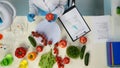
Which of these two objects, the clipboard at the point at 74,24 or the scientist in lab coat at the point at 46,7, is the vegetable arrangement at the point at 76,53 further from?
the scientist in lab coat at the point at 46,7

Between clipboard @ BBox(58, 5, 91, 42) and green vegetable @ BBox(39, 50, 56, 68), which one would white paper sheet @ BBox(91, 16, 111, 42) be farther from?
green vegetable @ BBox(39, 50, 56, 68)

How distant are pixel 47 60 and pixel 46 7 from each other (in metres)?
0.31

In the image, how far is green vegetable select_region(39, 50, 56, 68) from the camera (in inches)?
41.0

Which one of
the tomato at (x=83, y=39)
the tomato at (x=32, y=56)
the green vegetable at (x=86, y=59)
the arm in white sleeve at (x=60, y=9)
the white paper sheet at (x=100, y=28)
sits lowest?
the green vegetable at (x=86, y=59)

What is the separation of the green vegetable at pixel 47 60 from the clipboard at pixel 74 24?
142 mm

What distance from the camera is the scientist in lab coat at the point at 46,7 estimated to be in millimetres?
1126

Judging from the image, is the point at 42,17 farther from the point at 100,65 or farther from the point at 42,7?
the point at 100,65

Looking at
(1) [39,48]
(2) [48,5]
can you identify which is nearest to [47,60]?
(1) [39,48]

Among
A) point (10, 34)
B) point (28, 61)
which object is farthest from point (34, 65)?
point (10, 34)

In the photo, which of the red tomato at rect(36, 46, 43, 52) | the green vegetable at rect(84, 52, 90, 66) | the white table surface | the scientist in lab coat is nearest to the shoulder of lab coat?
the scientist in lab coat

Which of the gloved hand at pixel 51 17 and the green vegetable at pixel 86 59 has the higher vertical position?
the gloved hand at pixel 51 17

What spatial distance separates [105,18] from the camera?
1135mm

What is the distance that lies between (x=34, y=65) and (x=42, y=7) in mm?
348

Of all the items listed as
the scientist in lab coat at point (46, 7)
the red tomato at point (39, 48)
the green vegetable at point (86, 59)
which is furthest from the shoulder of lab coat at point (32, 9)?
the green vegetable at point (86, 59)
